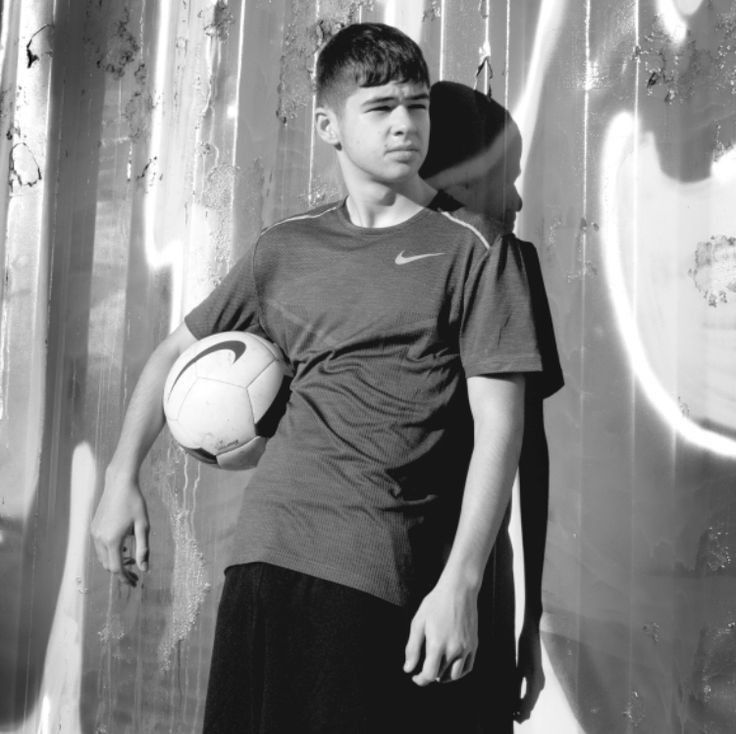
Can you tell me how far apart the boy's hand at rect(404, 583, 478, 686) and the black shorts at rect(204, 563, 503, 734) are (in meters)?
0.09

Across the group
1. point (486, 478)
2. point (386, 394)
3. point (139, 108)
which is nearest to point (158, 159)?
point (139, 108)

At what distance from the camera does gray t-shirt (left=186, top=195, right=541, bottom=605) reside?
1.82 m

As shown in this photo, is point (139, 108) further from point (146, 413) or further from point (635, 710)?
point (635, 710)

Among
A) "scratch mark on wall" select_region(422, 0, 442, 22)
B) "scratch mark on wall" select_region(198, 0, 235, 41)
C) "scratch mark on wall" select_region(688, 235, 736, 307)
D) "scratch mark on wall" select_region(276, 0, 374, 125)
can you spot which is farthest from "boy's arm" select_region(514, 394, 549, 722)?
"scratch mark on wall" select_region(198, 0, 235, 41)

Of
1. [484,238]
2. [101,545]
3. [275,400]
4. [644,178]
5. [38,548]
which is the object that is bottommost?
[38,548]

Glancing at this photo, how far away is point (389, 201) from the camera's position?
6.79 feet

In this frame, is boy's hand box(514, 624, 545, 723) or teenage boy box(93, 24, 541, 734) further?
boy's hand box(514, 624, 545, 723)

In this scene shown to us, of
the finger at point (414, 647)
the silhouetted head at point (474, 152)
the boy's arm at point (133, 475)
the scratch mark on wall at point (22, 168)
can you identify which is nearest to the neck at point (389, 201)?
the silhouetted head at point (474, 152)

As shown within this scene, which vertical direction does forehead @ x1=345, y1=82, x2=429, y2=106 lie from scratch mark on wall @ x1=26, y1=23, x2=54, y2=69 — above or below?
below

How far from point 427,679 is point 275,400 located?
683mm

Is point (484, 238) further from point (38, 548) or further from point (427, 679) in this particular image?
point (38, 548)

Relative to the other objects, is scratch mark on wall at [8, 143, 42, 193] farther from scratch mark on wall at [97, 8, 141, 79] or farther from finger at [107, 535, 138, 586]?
finger at [107, 535, 138, 586]

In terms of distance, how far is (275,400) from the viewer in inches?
82.5

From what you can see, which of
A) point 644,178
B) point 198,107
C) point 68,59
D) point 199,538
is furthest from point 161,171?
point 644,178
